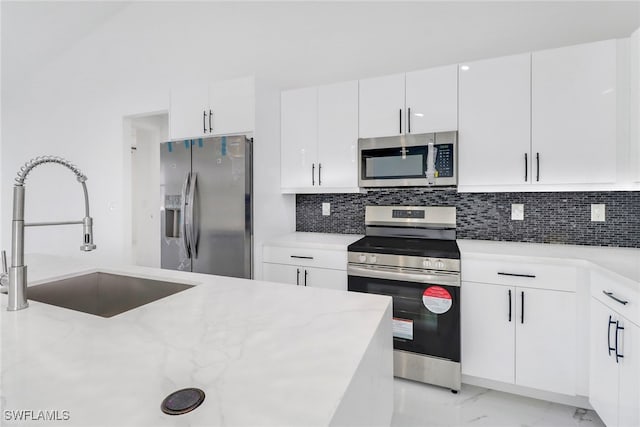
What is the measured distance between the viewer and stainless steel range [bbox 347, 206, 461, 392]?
202cm

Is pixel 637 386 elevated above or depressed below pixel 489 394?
above

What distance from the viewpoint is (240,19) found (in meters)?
3.19

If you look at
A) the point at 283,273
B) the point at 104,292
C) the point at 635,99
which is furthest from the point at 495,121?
the point at 104,292

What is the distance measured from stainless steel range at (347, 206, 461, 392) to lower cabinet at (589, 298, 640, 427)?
2.18 ft

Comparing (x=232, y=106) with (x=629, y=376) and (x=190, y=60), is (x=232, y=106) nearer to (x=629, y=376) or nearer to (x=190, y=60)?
(x=190, y=60)

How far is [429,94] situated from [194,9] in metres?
2.65

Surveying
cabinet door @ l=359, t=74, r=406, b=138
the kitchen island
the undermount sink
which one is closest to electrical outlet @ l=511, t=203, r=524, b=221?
cabinet door @ l=359, t=74, r=406, b=138

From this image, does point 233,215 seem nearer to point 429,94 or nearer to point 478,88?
point 429,94

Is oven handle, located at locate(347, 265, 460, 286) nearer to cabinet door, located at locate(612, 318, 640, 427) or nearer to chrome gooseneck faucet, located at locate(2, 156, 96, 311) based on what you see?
cabinet door, located at locate(612, 318, 640, 427)

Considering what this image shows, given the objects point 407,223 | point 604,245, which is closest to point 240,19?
point 407,223

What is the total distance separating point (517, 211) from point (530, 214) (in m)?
0.08

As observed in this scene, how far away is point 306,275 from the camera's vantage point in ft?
8.17

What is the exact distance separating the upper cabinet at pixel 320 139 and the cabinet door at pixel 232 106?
1.15 feet

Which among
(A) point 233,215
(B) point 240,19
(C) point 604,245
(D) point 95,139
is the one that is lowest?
(C) point 604,245
